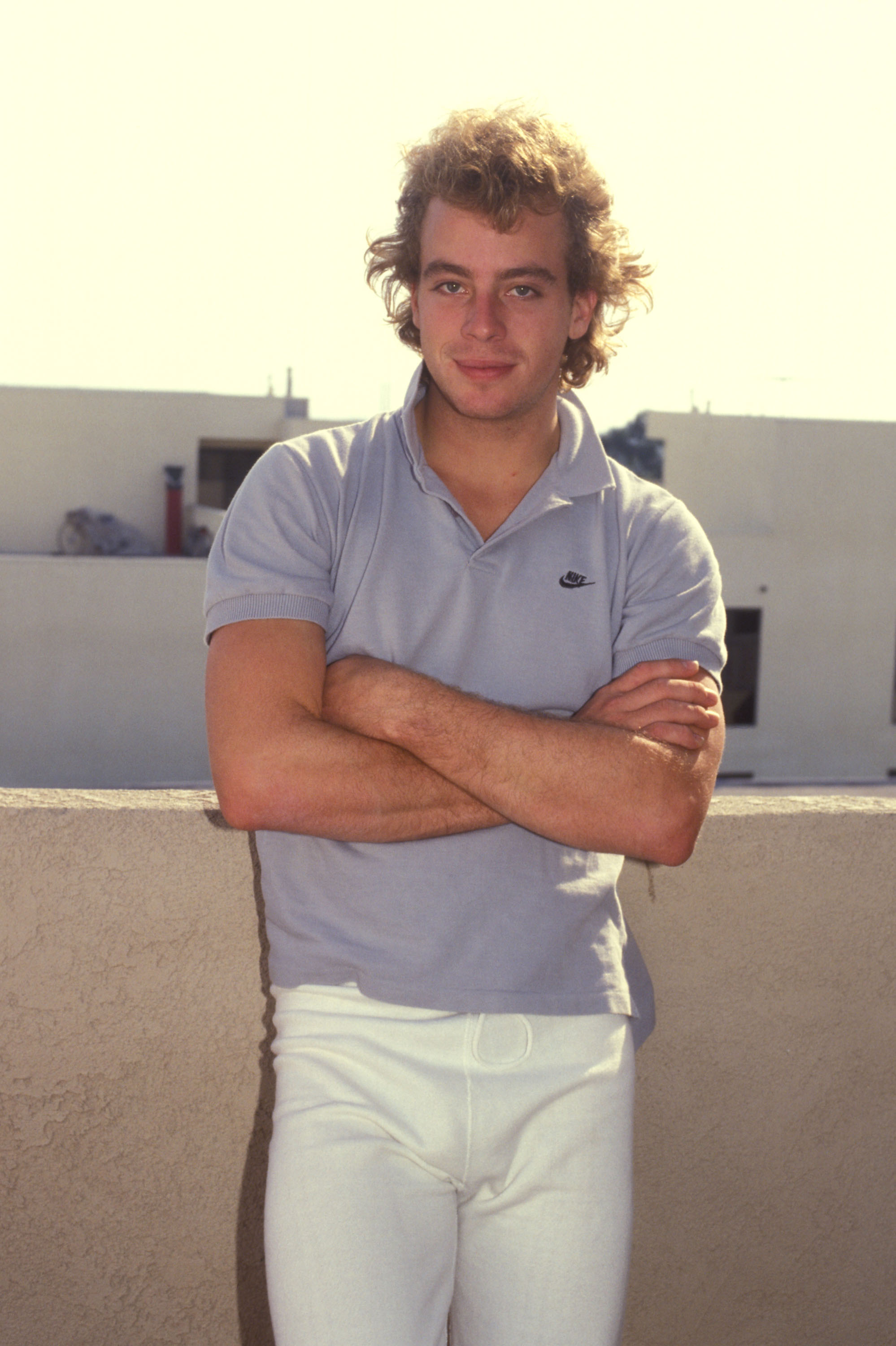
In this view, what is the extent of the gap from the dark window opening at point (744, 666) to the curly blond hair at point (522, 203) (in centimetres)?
2040

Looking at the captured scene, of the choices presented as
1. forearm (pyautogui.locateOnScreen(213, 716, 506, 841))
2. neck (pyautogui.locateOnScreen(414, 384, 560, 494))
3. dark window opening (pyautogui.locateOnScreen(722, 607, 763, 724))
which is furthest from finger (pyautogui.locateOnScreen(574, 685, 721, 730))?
dark window opening (pyautogui.locateOnScreen(722, 607, 763, 724))

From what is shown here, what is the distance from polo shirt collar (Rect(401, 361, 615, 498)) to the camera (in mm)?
1841

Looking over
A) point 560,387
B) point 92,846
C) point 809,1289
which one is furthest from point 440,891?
point 809,1289

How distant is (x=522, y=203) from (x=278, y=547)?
0.67 m

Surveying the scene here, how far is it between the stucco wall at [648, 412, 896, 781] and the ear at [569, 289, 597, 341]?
65.5 feet

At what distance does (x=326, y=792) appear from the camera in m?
1.63

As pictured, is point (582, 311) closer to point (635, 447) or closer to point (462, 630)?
point (462, 630)

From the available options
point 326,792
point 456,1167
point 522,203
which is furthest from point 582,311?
point 456,1167

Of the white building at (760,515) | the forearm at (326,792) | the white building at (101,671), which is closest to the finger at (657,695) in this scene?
the forearm at (326,792)

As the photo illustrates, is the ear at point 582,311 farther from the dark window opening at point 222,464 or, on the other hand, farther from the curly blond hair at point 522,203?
the dark window opening at point 222,464

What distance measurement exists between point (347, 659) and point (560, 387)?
2.53ft

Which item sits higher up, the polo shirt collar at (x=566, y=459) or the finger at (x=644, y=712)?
the polo shirt collar at (x=566, y=459)

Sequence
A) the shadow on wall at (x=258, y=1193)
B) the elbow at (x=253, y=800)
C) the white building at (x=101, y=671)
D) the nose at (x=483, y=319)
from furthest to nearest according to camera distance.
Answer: the white building at (x=101, y=671) < the shadow on wall at (x=258, y=1193) < the nose at (x=483, y=319) < the elbow at (x=253, y=800)

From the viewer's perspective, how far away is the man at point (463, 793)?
1.56 m
